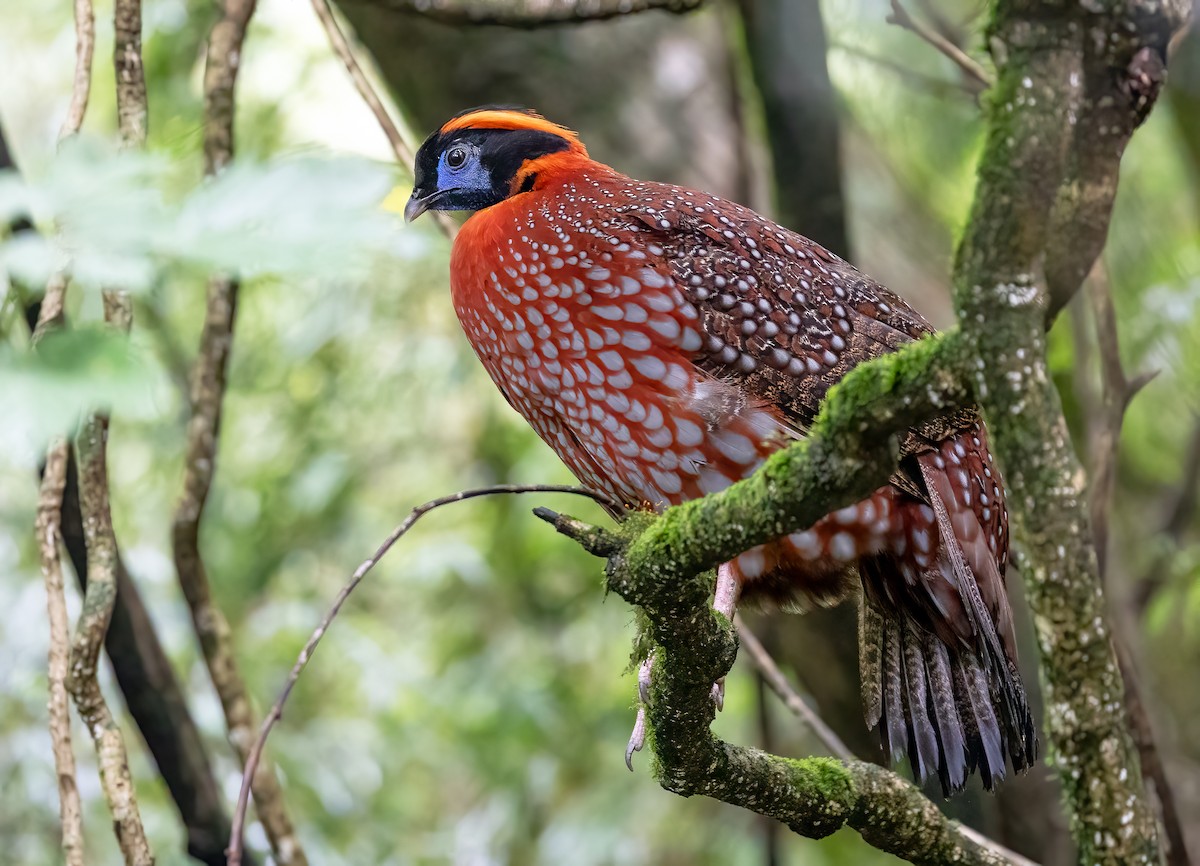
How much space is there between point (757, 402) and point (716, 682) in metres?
0.54

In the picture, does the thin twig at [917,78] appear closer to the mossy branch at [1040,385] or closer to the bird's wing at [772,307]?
the bird's wing at [772,307]

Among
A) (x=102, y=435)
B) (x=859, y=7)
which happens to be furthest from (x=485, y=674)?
(x=859, y=7)

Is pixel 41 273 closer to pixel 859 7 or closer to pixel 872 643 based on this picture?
pixel 872 643

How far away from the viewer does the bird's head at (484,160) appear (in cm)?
267

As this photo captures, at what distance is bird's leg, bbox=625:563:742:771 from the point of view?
1.97 meters

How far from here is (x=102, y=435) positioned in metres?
2.60

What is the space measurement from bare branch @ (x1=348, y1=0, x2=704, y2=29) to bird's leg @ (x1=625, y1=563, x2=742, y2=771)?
142 cm

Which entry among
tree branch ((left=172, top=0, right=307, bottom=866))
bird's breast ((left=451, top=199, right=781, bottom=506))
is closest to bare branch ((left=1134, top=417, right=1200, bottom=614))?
bird's breast ((left=451, top=199, right=781, bottom=506))

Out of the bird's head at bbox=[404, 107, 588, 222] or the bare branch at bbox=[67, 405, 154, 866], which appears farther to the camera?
the bird's head at bbox=[404, 107, 588, 222]

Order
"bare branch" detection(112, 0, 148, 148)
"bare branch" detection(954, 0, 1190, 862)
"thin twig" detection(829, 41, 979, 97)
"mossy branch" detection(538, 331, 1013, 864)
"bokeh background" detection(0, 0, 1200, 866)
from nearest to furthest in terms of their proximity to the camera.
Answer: "bare branch" detection(954, 0, 1190, 862) → "mossy branch" detection(538, 331, 1013, 864) → "bare branch" detection(112, 0, 148, 148) → "thin twig" detection(829, 41, 979, 97) → "bokeh background" detection(0, 0, 1200, 866)

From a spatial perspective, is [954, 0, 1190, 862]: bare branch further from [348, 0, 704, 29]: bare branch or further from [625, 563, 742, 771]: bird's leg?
[348, 0, 704, 29]: bare branch

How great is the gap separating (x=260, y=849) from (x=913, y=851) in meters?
2.19

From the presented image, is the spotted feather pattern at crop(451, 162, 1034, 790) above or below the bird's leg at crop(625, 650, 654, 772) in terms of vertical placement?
above

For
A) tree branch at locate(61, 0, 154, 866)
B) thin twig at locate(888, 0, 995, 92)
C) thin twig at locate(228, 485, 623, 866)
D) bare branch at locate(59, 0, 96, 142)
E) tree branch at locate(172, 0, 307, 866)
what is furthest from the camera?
tree branch at locate(172, 0, 307, 866)
